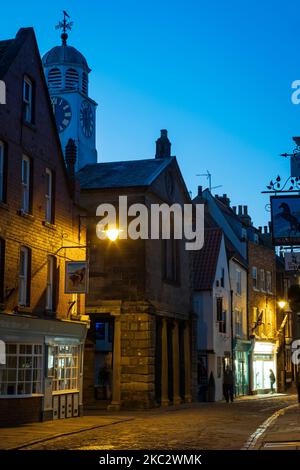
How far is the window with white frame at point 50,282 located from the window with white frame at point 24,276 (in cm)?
171

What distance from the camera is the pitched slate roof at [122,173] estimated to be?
3275cm

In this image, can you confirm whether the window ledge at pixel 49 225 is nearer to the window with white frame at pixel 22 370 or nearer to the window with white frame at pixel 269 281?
the window with white frame at pixel 22 370

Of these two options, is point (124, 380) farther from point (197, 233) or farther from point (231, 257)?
point (231, 257)

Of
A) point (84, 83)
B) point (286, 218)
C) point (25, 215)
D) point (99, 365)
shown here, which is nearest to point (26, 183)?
point (25, 215)

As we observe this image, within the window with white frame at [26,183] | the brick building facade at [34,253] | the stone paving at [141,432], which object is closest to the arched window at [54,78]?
the brick building facade at [34,253]

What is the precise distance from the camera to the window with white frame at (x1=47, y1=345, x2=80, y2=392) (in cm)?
2541

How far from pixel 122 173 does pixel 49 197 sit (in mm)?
8148

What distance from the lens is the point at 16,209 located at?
2362 cm

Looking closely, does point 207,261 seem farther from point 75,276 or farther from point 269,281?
point 75,276

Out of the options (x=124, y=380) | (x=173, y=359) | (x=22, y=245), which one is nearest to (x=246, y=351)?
(x=173, y=359)

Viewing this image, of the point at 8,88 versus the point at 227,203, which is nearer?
the point at 8,88

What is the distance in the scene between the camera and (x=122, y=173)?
34344 millimetres

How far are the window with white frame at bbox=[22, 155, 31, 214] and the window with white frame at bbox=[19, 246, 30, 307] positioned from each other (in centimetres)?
136
